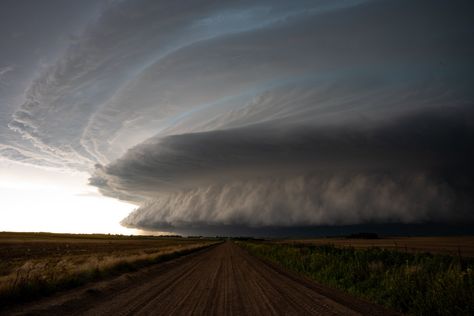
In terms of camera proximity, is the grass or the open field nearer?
the grass

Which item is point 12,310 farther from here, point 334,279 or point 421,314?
point 334,279

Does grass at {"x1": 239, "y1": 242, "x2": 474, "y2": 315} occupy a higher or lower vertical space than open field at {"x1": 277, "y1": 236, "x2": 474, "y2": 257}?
higher

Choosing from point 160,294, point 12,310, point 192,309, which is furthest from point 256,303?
point 12,310

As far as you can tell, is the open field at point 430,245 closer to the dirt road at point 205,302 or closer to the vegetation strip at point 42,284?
the dirt road at point 205,302

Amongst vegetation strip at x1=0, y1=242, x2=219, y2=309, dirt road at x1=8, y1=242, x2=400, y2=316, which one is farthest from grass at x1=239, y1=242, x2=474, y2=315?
vegetation strip at x1=0, y1=242, x2=219, y2=309

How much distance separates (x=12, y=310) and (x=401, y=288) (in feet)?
40.3

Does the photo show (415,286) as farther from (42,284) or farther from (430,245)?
(430,245)

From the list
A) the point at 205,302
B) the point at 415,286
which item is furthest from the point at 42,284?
the point at 415,286

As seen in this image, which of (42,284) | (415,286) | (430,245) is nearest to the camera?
(415,286)

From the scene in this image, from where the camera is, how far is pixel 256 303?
10.4 meters

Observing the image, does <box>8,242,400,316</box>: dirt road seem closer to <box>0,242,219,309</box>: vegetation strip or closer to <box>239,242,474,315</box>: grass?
<box>0,242,219,309</box>: vegetation strip

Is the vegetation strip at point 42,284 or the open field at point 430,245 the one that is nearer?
the vegetation strip at point 42,284

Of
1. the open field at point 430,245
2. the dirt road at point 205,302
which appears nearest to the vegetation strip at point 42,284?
the dirt road at point 205,302

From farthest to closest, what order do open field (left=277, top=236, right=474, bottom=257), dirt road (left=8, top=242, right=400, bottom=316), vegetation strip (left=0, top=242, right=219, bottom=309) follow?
1. open field (left=277, top=236, right=474, bottom=257)
2. vegetation strip (left=0, top=242, right=219, bottom=309)
3. dirt road (left=8, top=242, right=400, bottom=316)
